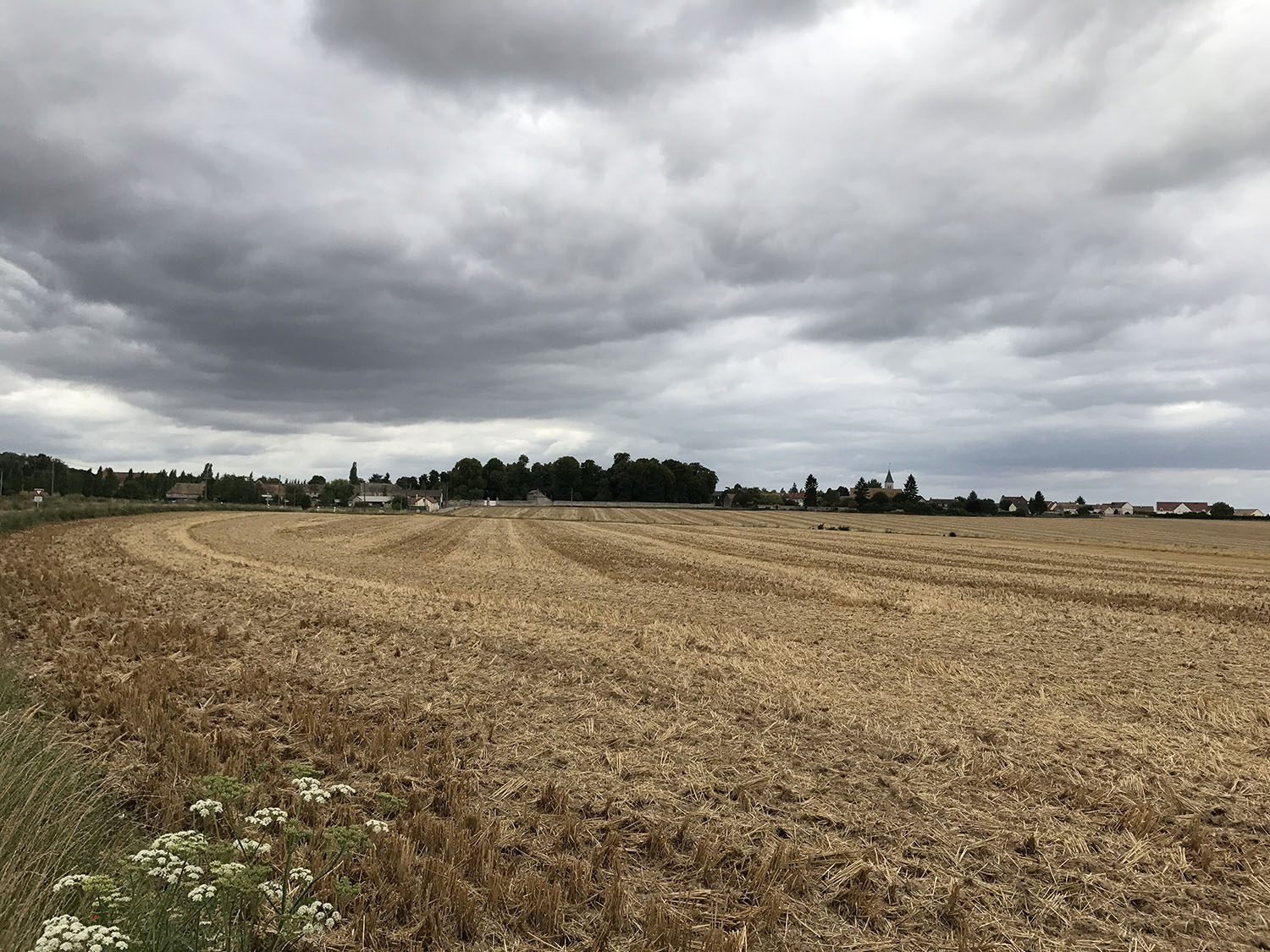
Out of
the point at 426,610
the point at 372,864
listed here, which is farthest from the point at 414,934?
the point at 426,610

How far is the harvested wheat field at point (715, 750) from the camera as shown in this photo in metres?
5.58

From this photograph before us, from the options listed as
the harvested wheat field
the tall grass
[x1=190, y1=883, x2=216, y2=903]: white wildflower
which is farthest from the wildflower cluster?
the harvested wheat field

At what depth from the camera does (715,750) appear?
848 centimetres

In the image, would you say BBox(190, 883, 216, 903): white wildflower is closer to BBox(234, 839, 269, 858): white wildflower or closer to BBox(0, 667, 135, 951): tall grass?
BBox(234, 839, 269, 858): white wildflower

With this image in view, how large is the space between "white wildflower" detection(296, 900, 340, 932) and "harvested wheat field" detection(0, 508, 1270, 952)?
1.06ft

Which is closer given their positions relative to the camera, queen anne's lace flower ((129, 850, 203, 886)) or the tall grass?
queen anne's lace flower ((129, 850, 203, 886))

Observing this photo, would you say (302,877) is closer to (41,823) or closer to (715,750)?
(41,823)

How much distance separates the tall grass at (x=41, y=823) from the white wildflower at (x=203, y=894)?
2.84 feet

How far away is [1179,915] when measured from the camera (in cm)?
569

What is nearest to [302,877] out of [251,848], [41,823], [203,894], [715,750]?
[203,894]

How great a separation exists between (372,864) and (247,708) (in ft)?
15.2

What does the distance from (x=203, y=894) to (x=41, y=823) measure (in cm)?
245

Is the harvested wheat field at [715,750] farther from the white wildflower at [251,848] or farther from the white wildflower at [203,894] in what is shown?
the white wildflower at [203,894]

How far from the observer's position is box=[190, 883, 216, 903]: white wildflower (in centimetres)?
400
